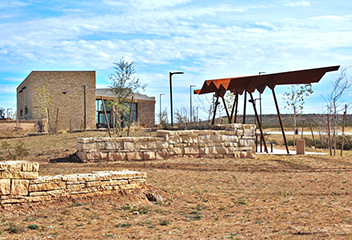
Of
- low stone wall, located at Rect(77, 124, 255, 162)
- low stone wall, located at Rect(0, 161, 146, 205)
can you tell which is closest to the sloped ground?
low stone wall, located at Rect(0, 161, 146, 205)

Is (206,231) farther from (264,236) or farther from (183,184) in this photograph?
(183,184)

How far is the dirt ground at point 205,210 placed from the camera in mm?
5125

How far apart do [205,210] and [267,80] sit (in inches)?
382

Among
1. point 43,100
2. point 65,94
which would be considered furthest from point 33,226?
point 65,94

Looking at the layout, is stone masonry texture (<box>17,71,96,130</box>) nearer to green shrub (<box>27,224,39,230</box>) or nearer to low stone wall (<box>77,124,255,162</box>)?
low stone wall (<box>77,124,255,162</box>)

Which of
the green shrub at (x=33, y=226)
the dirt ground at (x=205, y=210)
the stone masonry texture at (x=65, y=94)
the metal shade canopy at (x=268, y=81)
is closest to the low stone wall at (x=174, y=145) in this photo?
the dirt ground at (x=205, y=210)

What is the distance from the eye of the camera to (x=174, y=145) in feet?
43.2

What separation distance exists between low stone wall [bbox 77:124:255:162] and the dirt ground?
135 cm

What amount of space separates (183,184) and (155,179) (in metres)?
0.84

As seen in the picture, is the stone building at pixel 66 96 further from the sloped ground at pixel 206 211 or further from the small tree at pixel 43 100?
the sloped ground at pixel 206 211

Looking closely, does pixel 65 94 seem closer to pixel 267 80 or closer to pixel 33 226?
pixel 267 80

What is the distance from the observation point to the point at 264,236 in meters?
4.98

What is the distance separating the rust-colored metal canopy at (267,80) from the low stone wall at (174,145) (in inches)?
92.1

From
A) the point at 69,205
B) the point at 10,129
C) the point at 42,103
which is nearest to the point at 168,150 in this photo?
the point at 69,205
